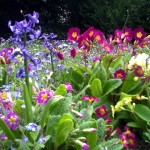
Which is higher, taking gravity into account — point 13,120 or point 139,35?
point 139,35

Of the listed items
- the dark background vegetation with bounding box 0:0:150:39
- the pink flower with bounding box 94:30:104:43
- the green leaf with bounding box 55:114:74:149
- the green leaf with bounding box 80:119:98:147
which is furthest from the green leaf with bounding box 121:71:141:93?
the dark background vegetation with bounding box 0:0:150:39

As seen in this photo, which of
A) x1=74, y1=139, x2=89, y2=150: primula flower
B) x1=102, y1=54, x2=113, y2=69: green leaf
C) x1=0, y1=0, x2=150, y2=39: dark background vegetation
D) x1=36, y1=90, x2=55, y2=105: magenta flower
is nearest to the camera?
x1=74, y1=139, x2=89, y2=150: primula flower

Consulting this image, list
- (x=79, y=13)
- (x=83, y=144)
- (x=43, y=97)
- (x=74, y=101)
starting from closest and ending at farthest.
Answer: (x=83, y=144), (x=43, y=97), (x=74, y=101), (x=79, y=13)

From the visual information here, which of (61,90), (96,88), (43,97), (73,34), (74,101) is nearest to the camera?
(43,97)

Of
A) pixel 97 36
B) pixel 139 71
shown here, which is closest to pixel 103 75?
pixel 97 36

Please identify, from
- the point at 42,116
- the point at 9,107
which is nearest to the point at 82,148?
the point at 42,116

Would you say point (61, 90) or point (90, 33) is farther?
point (90, 33)

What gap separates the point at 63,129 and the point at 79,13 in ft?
35.6

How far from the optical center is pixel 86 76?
4.08 meters

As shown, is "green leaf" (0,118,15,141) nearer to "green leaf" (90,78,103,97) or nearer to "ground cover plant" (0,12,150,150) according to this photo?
"ground cover plant" (0,12,150,150)

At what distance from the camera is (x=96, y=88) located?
3.71 metres

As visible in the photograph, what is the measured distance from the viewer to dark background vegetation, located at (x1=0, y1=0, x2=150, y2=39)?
40.0 ft

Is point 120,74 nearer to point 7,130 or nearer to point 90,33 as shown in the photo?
point 90,33

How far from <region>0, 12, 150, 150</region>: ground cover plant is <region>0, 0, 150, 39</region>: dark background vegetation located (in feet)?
26.2
